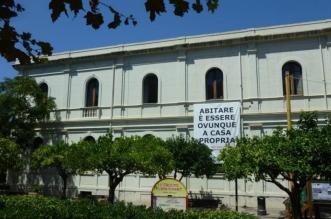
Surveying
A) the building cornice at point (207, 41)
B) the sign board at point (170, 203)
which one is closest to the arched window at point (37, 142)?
the building cornice at point (207, 41)

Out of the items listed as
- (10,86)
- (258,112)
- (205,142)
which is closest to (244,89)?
(258,112)

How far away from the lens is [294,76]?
89.6 feet

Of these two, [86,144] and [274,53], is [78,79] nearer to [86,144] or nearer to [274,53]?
[86,144]

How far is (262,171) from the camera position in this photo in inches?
583

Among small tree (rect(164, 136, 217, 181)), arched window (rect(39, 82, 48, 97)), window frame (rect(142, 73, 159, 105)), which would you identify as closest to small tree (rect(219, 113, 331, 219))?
Result: small tree (rect(164, 136, 217, 181))

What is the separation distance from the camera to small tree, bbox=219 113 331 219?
13914 mm

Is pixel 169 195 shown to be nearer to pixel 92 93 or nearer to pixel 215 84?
pixel 215 84

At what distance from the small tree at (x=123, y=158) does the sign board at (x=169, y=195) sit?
5.84 metres

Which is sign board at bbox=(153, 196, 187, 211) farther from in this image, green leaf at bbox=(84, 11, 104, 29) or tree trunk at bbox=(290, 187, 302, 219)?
green leaf at bbox=(84, 11, 104, 29)

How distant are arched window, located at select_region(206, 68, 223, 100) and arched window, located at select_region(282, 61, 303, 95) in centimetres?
416

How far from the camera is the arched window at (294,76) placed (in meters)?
26.9

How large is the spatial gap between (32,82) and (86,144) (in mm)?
11421

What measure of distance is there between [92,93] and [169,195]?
20489mm

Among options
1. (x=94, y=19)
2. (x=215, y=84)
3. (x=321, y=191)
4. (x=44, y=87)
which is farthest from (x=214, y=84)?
(x=94, y=19)
